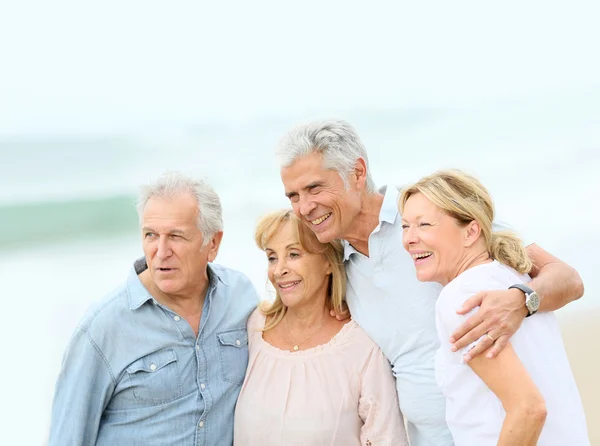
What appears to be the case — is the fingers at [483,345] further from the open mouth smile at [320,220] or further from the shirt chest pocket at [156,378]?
the shirt chest pocket at [156,378]

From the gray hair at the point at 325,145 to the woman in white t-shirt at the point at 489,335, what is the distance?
46 centimetres

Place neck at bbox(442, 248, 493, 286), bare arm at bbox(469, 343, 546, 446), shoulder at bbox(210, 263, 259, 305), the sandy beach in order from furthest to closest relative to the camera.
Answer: the sandy beach → shoulder at bbox(210, 263, 259, 305) → neck at bbox(442, 248, 493, 286) → bare arm at bbox(469, 343, 546, 446)

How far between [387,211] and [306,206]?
302mm

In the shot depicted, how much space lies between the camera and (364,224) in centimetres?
288

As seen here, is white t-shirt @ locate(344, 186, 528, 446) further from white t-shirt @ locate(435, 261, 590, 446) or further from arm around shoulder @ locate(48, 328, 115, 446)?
arm around shoulder @ locate(48, 328, 115, 446)

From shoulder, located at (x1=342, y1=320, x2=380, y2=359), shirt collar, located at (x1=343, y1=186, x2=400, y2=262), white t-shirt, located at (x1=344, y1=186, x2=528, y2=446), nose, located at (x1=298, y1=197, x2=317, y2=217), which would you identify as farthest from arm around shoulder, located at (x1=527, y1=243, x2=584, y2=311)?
nose, located at (x1=298, y1=197, x2=317, y2=217)

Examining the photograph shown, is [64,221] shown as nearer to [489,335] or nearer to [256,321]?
[256,321]

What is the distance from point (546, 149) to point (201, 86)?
5801 millimetres

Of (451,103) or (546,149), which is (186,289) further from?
(451,103)

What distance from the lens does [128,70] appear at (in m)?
12.9

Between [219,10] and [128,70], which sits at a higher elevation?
[219,10]

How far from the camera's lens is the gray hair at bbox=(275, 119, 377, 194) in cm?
276

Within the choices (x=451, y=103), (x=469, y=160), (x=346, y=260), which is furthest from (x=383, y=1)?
(x=346, y=260)

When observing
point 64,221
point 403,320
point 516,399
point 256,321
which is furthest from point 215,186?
point 516,399
